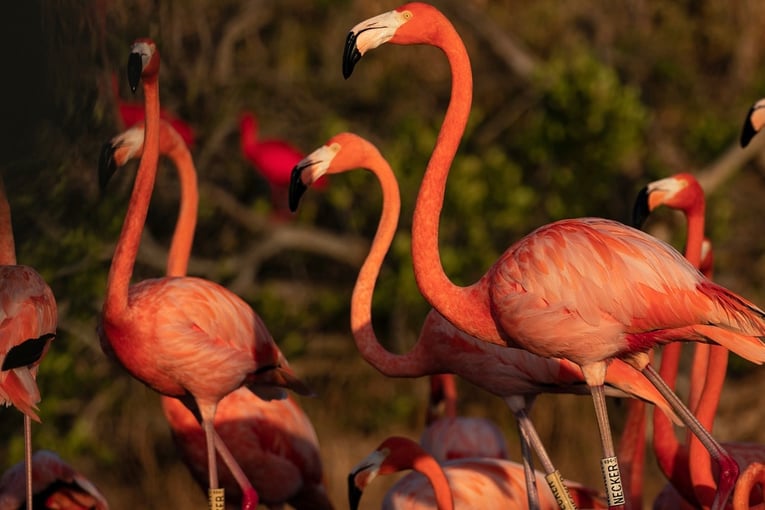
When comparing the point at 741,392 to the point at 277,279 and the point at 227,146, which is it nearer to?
the point at 277,279

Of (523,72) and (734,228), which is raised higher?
(523,72)

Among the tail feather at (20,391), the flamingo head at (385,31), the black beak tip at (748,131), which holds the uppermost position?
the flamingo head at (385,31)

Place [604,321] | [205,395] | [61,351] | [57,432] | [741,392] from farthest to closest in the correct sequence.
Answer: [741,392], [57,432], [61,351], [205,395], [604,321]

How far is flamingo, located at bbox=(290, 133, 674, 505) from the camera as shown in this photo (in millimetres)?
4484

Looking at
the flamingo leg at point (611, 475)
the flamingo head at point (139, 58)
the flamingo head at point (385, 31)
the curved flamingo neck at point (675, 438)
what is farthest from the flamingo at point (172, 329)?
the curved flamingo neck at point (675, 438)

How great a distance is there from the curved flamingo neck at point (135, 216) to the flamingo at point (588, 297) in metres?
0.88

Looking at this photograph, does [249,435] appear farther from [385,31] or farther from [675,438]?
[385,31]

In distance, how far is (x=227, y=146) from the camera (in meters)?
9.83

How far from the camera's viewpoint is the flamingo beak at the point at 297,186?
4.62 metres

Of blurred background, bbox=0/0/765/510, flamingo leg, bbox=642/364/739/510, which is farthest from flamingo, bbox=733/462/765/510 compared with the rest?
blurred background, bbox=0/0/765/510

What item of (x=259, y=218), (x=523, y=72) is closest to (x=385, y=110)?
(x=523, y=72)

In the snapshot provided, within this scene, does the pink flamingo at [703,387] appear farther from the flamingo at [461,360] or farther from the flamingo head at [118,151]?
the flamingo head at [118,151]

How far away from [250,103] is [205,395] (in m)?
5.48

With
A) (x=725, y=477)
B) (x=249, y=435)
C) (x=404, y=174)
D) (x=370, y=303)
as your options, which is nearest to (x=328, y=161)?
(x=370, y=303)
